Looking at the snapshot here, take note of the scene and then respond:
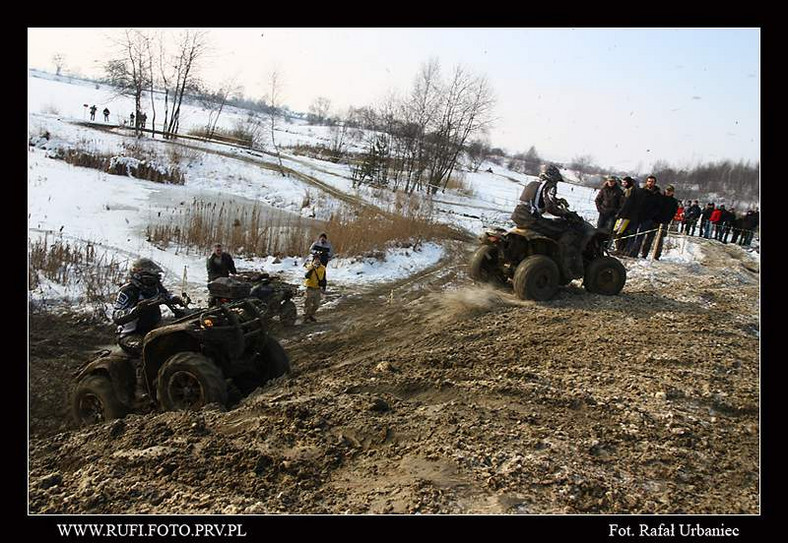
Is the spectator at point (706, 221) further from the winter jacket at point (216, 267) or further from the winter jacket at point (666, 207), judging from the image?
the winter jacket at point (216, 267)

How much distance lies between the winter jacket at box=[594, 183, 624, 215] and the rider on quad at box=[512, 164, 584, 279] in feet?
12.2

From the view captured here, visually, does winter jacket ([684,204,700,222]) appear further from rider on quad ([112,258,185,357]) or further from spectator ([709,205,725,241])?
rider on quad ([112,258,185,357])

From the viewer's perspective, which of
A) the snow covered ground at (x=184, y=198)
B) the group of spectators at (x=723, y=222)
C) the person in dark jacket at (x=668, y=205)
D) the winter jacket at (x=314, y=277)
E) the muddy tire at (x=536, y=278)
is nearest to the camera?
the muddy tire at (x=536, y=278)

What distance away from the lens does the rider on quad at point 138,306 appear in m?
5.88

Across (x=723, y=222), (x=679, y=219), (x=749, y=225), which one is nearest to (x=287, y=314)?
(x=723, y=222)

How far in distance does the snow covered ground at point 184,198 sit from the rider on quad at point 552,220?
358 centimetres

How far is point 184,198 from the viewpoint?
71.1ft

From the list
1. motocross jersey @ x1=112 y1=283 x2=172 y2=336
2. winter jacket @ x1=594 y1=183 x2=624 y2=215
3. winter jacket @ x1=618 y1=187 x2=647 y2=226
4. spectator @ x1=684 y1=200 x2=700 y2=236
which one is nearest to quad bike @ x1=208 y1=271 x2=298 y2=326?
motocross jersey @ x1=112 y1=283 x2=172 y2=336

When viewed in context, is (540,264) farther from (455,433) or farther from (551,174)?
(455,433)

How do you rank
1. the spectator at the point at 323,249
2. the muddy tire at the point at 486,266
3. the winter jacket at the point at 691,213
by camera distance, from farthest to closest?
the winter jacket at the point at 691,213
the spectator at the point at 323,249
the muddy tire at the point at 486,266

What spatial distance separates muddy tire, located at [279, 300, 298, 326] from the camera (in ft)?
30.6

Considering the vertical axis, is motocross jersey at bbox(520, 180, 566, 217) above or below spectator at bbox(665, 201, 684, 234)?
above

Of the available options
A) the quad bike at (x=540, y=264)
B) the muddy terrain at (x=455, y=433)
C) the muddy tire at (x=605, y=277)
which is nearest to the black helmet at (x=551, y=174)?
the quad bike at (x=540, y=264)
